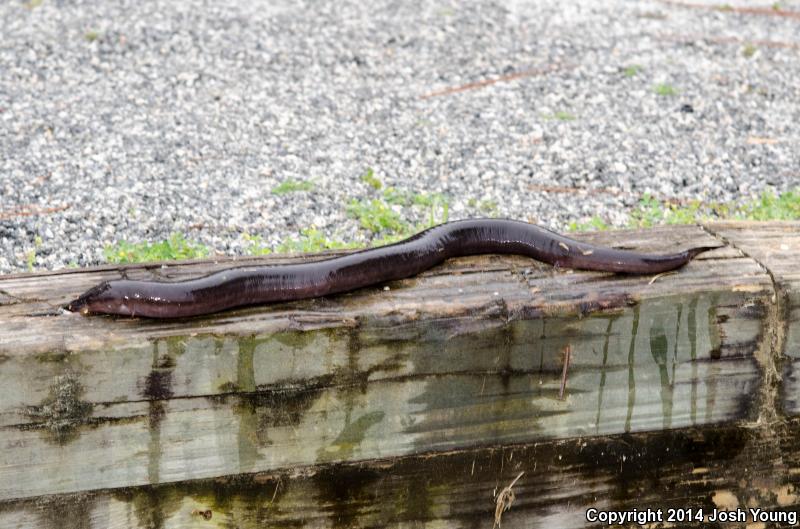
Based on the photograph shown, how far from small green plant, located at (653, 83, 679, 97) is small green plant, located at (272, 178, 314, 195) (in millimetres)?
3650

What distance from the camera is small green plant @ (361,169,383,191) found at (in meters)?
6.63

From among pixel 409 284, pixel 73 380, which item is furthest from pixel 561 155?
pixel 73 380

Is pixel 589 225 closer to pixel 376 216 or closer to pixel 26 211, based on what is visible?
pixel 376 216

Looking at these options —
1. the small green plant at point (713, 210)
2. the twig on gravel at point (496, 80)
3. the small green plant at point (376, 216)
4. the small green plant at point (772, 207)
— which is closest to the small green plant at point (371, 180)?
the small green plant at point (376, 216)

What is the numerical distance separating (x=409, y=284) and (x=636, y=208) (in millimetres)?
3507

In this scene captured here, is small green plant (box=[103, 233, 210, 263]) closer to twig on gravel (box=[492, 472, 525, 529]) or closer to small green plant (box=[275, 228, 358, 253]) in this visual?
small green plant (box=[275, 228, 358, 253])

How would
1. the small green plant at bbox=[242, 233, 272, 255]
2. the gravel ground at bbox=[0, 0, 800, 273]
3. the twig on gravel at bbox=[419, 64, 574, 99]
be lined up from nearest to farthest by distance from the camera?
the small green plant at bbox=[242, 233, 272, 255] < the gravel ground at bbox=[0, 0, 800, 273] < the twig on gravel at bbox=[419, 64, 574, 99]

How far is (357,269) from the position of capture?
3443 millimetres

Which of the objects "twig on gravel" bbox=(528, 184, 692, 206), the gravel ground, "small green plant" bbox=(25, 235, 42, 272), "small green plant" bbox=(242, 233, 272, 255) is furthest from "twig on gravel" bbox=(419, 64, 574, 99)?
"small green plant" bbox=(25, 235, 42, 272)

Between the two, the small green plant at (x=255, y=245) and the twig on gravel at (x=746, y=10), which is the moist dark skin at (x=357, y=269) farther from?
the twig on gravel at (x=746, y=10)

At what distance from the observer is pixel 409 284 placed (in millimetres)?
3506

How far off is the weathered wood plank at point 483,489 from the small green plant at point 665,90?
5383 millimetres

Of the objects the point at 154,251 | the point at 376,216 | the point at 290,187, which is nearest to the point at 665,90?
the point at 376,216

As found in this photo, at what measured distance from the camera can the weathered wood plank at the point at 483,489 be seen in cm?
319
